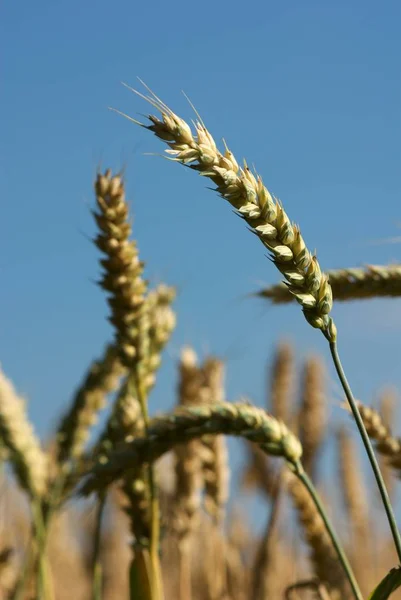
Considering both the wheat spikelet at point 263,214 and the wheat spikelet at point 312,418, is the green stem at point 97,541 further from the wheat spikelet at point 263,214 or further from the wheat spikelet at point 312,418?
→ the wheat spikelet at point 312,418

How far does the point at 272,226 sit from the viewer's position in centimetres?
134

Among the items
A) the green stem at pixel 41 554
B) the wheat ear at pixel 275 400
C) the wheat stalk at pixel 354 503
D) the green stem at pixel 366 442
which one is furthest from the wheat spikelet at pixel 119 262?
the wheat stalk at pixel 354 503

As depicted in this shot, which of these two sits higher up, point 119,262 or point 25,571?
point 119,262

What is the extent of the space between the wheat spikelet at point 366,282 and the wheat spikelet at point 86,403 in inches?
37.6

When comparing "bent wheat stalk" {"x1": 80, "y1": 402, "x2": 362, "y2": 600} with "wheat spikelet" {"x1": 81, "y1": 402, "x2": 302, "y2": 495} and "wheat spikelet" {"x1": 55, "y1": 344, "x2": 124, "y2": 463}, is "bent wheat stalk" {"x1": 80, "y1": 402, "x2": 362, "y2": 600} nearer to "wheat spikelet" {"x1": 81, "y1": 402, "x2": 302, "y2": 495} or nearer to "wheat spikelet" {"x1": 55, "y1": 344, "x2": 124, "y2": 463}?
"wheat spikelet" {"x1": 81, "y1": 402, "x2": 302, "y2": 495}

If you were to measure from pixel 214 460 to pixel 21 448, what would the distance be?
3.41ft

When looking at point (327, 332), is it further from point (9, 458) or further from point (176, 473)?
point (176, 473)

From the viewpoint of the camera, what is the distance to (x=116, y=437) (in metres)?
2.38

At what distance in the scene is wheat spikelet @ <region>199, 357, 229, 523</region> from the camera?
3.41 meters

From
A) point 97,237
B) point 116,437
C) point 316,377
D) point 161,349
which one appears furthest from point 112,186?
point 316,377

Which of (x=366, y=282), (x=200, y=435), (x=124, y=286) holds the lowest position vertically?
(x=200, y=435)

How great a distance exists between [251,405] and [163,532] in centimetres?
54

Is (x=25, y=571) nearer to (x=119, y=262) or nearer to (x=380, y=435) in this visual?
(x=119, y=262)

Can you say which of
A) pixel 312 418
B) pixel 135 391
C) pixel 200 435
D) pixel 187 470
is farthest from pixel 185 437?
pixel 312 418
